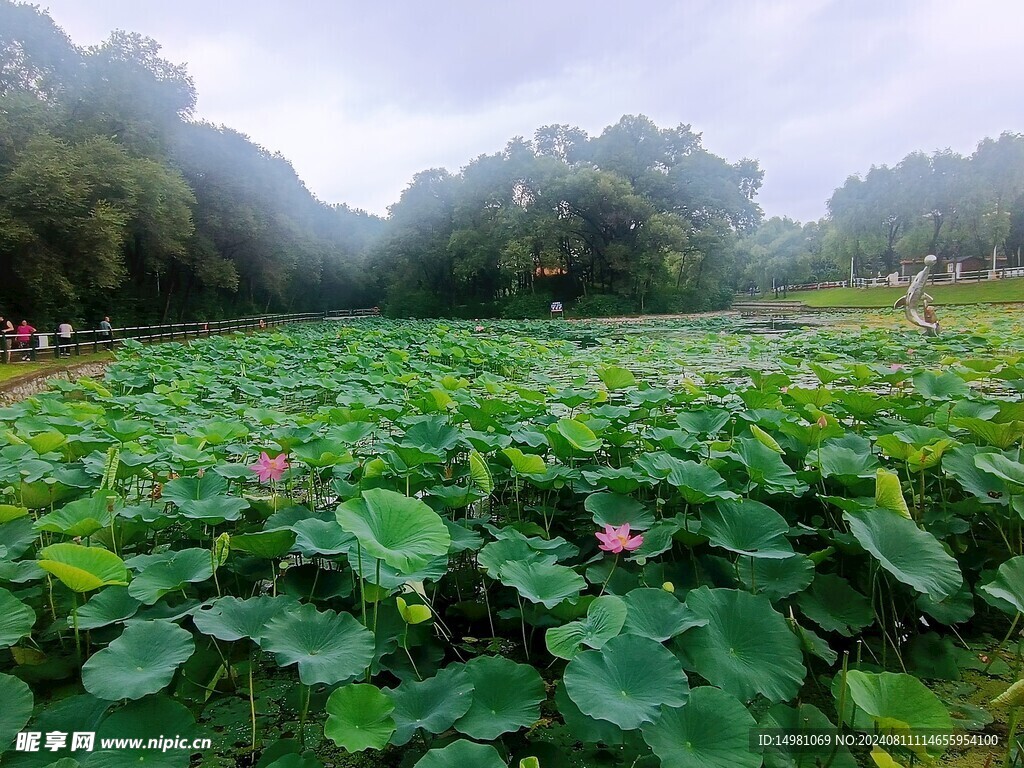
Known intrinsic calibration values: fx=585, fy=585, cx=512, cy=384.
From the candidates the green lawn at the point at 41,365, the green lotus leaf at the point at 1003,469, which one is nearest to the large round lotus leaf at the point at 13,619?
the green lotus leaf at the point at 1003,469

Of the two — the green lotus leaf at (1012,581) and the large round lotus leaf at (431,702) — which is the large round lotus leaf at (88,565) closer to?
the large round lotus leaf at (431,702)

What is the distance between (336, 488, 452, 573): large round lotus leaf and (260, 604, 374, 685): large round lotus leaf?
13 cm

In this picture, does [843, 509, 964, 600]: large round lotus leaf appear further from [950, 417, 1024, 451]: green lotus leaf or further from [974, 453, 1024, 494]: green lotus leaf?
[950, 417, 1024, 451]: green lotus leaf

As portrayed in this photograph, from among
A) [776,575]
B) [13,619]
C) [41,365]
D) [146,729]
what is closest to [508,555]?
[776,575]

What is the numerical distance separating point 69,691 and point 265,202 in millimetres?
23738

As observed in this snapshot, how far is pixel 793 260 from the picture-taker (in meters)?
44.6

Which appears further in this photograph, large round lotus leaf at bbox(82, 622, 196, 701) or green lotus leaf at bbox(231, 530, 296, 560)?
green lotus leaf at bbox(231, 530, 296, 560)

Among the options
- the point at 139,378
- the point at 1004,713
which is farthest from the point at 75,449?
the point at 139,378

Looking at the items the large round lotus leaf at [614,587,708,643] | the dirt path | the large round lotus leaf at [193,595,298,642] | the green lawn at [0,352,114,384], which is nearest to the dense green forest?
the green lawn at [0,352,114,384]

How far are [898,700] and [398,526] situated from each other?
898 mm

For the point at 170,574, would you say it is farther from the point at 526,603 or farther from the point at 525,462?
the point at 525,462

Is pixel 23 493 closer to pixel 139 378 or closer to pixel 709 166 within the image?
pixel 139 378

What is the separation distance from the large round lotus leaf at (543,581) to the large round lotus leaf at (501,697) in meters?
0.14

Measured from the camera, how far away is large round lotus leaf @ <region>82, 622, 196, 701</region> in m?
0.93
